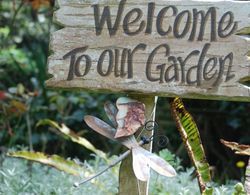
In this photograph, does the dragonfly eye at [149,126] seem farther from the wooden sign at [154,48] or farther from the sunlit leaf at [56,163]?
the sunlit leaf at [56,163]

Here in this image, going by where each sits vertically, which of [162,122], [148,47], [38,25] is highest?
[148,47]

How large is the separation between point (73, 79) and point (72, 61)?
5 centimetres

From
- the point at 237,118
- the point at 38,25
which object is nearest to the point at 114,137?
the point at 237,118

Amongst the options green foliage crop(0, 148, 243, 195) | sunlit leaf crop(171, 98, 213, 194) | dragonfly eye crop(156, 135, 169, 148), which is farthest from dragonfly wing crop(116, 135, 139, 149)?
green foliage crop(0, 148, 243, 195)

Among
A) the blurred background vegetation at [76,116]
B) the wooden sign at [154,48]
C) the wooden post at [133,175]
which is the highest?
the wooden sign at [154,48]

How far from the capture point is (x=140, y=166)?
5.98 feet

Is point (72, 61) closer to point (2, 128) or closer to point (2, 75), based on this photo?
point (2, 128)

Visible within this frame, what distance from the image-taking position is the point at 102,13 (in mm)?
1914

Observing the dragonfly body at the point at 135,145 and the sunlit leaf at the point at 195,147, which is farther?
the sunlit leaf at the point at 195,147

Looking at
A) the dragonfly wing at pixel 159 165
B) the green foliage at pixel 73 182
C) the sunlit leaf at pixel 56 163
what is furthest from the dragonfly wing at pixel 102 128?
the sunlit leaf at pixel 56 163

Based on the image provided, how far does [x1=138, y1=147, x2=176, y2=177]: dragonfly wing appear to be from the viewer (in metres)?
1.81

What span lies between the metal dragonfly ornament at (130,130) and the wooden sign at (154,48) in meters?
0.05

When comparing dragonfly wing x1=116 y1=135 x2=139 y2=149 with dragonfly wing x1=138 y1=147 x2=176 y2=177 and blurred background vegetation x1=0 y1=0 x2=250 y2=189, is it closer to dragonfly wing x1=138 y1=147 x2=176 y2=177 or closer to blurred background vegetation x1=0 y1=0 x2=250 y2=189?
dragonfly wing x1=138 y1=147 x2=176 y2=177

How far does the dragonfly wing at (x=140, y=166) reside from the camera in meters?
1.80
